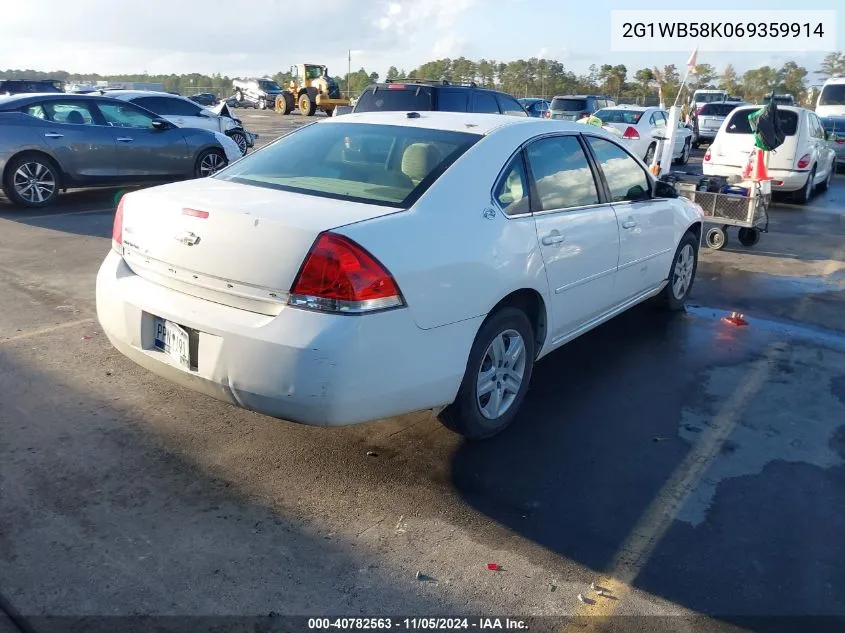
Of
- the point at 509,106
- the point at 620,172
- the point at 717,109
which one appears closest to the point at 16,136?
the point at 509,106

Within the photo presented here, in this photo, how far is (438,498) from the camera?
3.38m

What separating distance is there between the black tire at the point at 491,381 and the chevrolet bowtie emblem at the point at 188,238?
139 cm

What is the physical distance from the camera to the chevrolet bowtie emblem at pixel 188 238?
11.0 feet

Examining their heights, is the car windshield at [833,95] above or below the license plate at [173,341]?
above

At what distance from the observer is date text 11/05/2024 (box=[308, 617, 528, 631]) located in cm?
258

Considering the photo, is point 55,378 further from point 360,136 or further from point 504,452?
point 504,452

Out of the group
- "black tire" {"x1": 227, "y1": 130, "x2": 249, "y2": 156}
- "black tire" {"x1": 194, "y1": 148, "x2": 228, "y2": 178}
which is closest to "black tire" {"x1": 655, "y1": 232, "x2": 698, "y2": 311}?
"black tire" {"x1": 194, "y1": 148, "x2": 228, "y2": 178}

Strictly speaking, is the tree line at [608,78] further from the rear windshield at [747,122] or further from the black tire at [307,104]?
the rear windshield at [747,122]

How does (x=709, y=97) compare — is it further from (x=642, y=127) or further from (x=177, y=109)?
(x=177, y=109)

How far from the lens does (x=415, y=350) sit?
3244 millimetres

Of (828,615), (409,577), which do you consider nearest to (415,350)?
(409,577)

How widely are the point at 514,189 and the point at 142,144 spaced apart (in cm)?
863

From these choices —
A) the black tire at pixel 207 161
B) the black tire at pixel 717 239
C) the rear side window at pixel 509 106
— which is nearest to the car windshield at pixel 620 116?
the rear side window at pixel 509 106

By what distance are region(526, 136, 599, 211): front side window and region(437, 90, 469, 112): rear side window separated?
24.1ft
